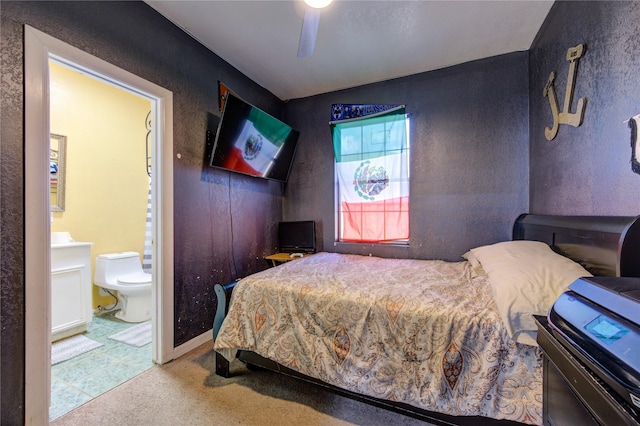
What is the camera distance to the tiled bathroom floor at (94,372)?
64.4 inches

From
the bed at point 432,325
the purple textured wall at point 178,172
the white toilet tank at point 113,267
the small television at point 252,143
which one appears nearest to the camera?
the bed at point 432,325

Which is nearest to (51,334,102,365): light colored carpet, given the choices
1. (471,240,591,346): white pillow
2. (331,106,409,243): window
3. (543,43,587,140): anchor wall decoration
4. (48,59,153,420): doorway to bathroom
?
(48,59,153,420): doorway to bathroom

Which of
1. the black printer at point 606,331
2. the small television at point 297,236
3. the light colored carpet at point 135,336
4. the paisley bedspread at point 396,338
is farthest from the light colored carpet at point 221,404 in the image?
the small television at point 297,236

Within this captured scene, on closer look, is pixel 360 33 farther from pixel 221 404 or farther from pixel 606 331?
pixel 221 404

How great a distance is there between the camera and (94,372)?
1915mm

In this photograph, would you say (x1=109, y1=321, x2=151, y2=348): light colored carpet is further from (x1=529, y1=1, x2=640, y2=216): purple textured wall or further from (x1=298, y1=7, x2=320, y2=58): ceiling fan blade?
(x1=529, y1=1, x2=640, y2=216): purple textured wall

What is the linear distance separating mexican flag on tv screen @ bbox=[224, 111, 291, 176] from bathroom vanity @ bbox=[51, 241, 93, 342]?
1.72 m

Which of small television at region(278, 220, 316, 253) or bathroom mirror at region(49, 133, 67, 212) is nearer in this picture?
bathroom mirror at region(49, 133, 67, 212)

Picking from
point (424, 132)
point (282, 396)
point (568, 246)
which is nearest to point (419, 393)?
point (282, 396)

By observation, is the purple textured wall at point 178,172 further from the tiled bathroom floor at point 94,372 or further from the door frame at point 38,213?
the tiled bathroom floor at point 94,372

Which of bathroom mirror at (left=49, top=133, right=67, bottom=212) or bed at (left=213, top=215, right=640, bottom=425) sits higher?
bathroom mirror at (left=49, top=133, right=67, bottom=212)

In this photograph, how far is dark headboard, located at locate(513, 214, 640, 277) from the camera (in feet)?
3.43

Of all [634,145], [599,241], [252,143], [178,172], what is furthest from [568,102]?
[178,172]

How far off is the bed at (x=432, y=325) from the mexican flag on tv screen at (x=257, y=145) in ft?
3.99
